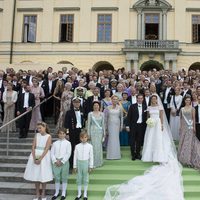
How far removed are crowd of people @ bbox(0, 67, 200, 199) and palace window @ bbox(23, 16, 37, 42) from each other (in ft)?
54.1

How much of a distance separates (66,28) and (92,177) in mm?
21816

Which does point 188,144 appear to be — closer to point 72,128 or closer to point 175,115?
point 175,115

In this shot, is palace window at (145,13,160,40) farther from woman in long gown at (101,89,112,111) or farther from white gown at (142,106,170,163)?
white gown at (142,106,170,163)

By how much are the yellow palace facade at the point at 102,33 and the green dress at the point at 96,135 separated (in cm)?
1842

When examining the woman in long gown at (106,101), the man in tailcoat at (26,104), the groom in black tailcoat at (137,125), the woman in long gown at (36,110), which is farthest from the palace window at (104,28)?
the groom in black tailcoat at (137,125)

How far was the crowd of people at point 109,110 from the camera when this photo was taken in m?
8.39

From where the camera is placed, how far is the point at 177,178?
24.3ft

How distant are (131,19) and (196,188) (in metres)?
21.6

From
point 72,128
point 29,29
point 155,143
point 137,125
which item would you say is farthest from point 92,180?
point 29,29

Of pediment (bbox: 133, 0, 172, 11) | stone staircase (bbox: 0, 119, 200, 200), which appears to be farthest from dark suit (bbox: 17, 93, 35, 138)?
pediment (bbox: 133, 0, 172, 11)

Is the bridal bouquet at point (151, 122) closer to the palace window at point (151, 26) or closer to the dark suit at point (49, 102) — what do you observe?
the dark suit at point (49, 102)

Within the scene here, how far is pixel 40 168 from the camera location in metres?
7.01

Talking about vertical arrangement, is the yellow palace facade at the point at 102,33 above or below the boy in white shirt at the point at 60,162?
above

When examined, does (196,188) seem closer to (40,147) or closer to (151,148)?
(151,148)
